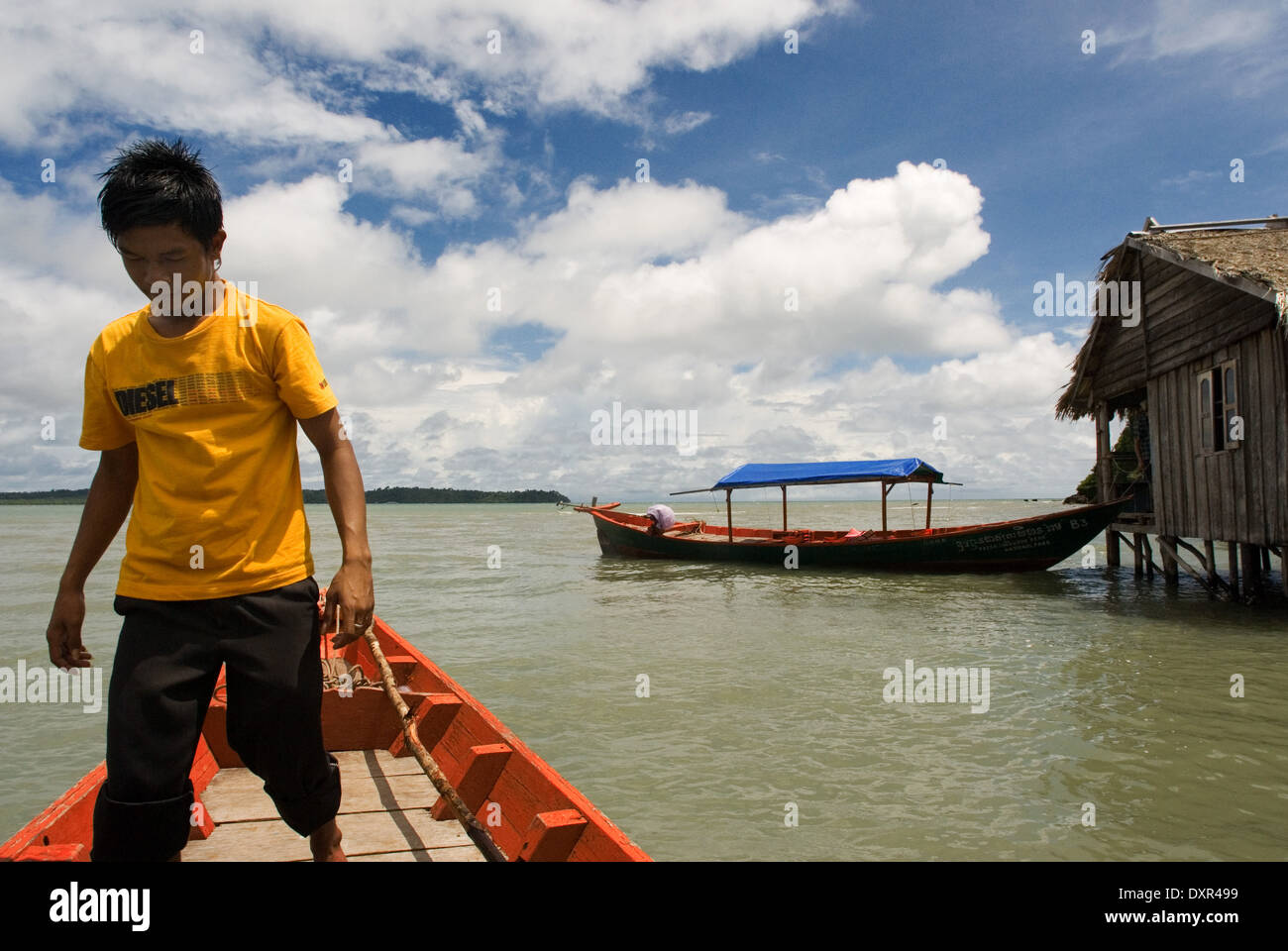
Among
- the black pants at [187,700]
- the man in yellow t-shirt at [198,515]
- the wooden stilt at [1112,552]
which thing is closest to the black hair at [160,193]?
the man in yellow t-shirt at [198,515]

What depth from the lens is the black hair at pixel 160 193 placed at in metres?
2.22

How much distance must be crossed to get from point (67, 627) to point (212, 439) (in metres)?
0.80

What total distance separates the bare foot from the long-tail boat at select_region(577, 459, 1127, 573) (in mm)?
18689

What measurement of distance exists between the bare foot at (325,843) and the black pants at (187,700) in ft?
0.86

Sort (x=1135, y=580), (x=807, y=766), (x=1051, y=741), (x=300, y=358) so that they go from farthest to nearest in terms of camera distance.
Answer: (x=1135, y=580)
(x=1051, y=741)
(x=807, y=766)
(x=300, y=358)

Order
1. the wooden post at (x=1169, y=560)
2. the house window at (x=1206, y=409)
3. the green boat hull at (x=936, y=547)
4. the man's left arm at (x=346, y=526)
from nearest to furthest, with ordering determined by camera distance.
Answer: the man's left arm at (x=346, y=526) < the house window at (x=1206, y=409) < the wooden post at (x=1169, y=560) < the green boat hull at (x=936, y=547)

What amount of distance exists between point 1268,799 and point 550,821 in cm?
544

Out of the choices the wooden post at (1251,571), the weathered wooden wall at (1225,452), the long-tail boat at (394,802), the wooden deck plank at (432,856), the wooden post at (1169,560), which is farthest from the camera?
the wooden post at (1169,560)

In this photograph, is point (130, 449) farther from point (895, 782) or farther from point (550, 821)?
point (895, 782)

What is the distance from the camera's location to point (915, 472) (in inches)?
810

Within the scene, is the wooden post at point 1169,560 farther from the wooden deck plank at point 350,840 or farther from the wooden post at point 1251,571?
the wooden deck plank at point 350,840

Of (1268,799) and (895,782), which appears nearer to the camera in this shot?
(1268,799)
